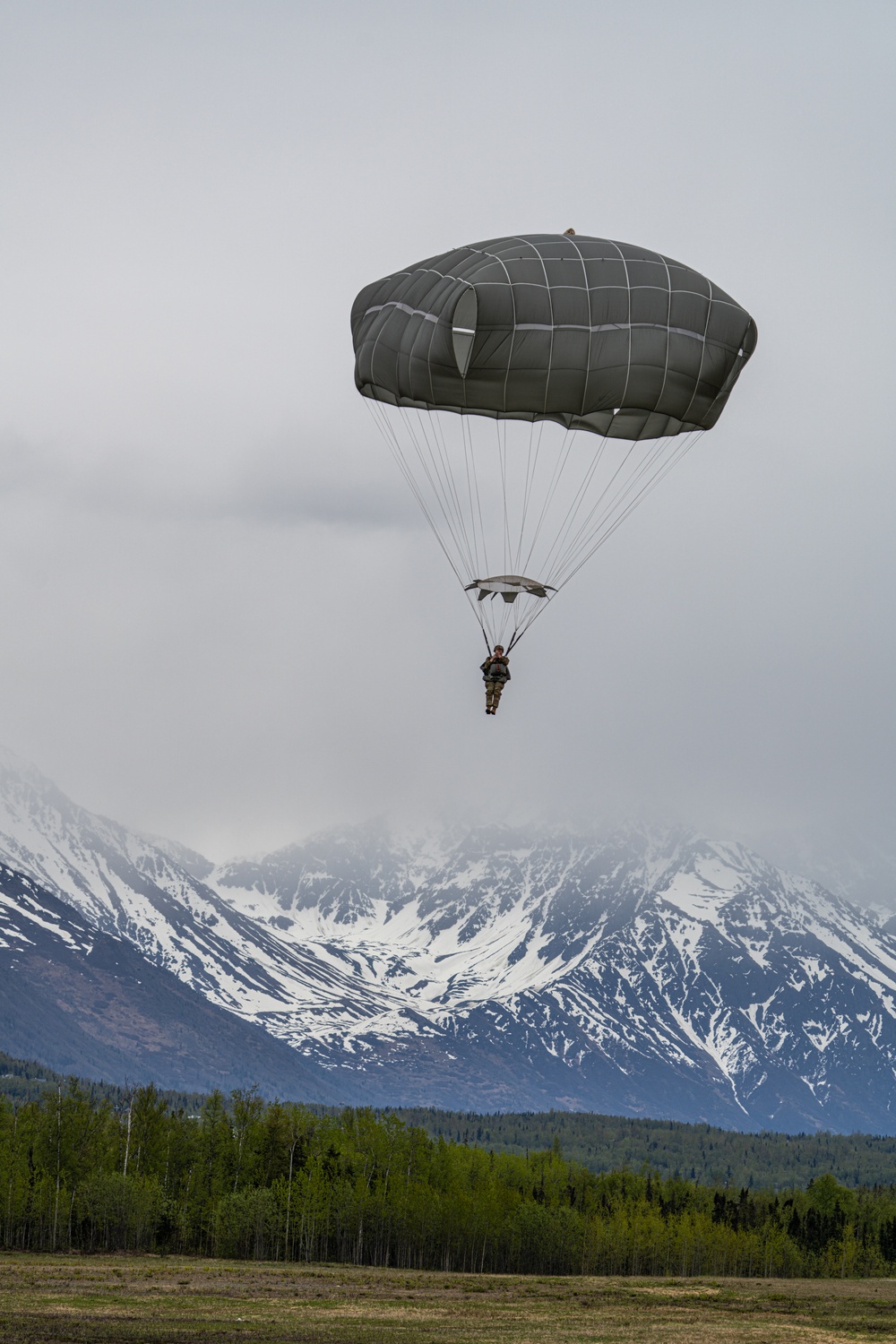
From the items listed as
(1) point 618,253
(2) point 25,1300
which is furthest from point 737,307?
(2) point 25,1300

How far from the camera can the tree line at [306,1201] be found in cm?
10362

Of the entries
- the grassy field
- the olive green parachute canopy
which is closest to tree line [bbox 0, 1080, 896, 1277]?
the grassy field

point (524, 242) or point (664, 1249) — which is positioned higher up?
point (524, 242)

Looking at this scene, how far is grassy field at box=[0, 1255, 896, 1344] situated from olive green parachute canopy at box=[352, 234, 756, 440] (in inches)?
1330

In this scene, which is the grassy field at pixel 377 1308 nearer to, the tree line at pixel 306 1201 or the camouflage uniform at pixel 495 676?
the tree line at pixel 306 1201

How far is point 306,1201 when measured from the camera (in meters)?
107

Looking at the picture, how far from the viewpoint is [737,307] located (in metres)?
50.0

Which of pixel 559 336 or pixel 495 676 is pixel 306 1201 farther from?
pixel 559 336

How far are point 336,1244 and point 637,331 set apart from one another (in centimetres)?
9744

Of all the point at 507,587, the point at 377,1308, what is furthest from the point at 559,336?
the point at 377,1308

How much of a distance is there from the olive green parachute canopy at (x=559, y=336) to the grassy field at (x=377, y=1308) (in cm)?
3377

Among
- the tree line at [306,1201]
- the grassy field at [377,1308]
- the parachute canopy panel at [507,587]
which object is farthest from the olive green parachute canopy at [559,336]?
the tree line at [306,1201]

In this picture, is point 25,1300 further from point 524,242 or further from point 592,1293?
point 524,242

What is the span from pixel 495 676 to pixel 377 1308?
33.6 meters
